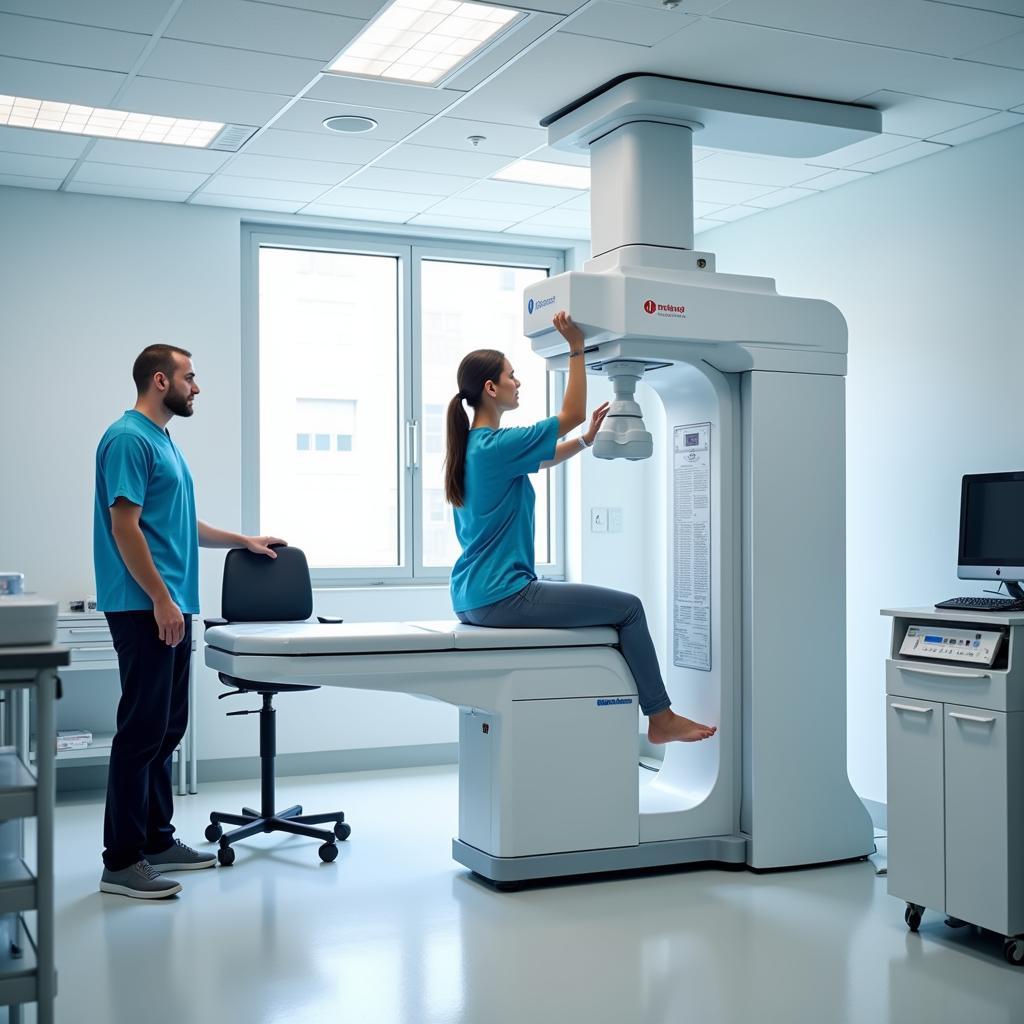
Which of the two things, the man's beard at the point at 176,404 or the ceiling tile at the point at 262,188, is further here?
the ceiling tile at the point at 262,188

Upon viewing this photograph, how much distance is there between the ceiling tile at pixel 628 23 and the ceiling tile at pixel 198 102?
1084 millimetres

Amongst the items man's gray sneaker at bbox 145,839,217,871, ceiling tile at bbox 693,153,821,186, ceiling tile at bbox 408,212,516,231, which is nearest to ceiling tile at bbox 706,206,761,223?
ceiling tile at bbox 693,153,821,186

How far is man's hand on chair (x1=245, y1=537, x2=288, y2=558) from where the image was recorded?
3.94 metres

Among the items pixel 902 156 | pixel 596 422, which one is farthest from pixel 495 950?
pixel 902 156

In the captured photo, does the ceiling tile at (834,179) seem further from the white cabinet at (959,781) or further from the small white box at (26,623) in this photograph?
the small white box at (26,623)

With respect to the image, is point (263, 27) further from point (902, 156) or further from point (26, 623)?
point (902, 156)

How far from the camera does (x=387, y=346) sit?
5590mm

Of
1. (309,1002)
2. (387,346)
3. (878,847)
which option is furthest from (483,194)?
(309,1002)

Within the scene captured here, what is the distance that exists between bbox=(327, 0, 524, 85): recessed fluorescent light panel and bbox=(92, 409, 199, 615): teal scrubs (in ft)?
4.09

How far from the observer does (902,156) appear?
4270 mm

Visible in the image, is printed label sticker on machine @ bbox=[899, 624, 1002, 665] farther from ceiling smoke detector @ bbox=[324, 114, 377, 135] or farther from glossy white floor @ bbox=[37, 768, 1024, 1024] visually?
ceiling smoke detector @ bbox=[324, 114, 377, 135]

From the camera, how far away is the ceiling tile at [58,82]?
11.4 ft

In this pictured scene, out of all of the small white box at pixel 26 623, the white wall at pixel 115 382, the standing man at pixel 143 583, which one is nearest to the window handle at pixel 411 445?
the white wall at pixel 115 382

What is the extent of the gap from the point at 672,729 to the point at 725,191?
2.30 metres
